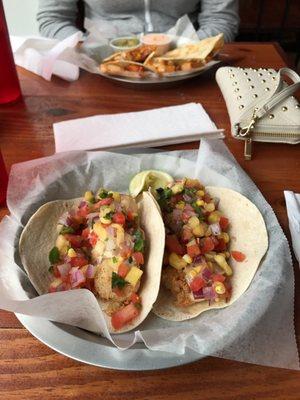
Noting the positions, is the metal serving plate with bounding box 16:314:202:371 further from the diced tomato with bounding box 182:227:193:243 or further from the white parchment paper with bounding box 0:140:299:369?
the diced tomato with bounding box 182:227:193:243

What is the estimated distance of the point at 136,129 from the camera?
1.26m

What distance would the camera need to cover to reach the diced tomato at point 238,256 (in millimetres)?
859

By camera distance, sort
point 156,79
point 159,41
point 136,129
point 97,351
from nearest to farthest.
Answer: point 97,351 → point 136,129 → point 156,79 → point 159,41

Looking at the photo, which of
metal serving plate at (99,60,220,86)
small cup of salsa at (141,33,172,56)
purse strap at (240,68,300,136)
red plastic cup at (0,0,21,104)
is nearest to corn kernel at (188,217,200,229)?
purse strap at (240,68,300,136)

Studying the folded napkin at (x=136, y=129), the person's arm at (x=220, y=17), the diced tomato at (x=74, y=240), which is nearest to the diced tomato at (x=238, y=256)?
the diced tomato at (x=74, y=240)

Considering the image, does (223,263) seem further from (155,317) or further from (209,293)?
(155,317)

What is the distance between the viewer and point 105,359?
0.63 meters

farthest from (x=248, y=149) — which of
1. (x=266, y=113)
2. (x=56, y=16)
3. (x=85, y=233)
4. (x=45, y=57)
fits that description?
(x=56, y=16)

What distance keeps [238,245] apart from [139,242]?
0.23 meters

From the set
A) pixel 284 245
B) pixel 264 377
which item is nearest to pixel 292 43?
pixel 284 245

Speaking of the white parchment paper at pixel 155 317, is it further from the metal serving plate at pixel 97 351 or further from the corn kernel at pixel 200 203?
the corn kernel at pixel 200 203

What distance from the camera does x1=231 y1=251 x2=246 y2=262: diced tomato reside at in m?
0.86

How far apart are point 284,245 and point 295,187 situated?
30 cm

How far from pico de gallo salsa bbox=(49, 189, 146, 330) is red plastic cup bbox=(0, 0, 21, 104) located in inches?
26.8
